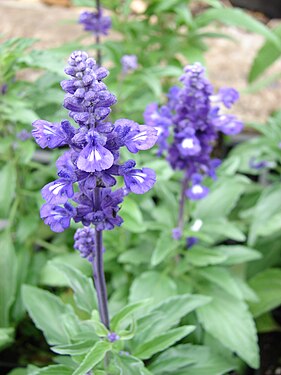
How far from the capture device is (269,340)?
252 centimetres

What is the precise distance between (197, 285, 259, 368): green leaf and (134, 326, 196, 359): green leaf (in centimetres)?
41

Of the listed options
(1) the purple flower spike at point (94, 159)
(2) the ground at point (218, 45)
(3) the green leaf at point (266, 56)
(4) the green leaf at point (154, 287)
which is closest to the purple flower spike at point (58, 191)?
(1) the purple flower spike at point (94, 159)

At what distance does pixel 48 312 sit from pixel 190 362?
50cm

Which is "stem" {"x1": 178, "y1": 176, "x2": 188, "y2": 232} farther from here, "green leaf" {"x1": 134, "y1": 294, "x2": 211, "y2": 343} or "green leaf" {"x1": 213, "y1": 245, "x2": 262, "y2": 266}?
"green leaf" {"x1": 134, "y1": 294, "x2": 211, "y2": 343}

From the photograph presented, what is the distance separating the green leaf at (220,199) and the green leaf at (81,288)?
0.69 meters

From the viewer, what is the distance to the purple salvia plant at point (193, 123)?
177cm

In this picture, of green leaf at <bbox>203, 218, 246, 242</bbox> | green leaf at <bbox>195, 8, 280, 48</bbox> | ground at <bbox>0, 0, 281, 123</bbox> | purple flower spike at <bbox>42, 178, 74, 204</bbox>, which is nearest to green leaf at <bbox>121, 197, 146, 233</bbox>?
green leaf at <bbox>203, 218, 246, 242</bbox>

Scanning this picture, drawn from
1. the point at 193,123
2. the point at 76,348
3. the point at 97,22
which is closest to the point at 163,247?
the point at 193,123

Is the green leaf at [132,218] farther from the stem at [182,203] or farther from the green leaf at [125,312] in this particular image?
the green leaf at [125,312]

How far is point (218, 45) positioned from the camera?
15.2 feet

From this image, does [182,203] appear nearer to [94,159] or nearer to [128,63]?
[128,63]

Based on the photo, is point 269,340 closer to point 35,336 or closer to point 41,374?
point 35,336

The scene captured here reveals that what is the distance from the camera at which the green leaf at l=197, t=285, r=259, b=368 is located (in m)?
2.03

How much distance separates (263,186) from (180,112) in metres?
1.14
